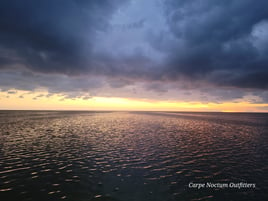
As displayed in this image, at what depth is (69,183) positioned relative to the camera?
14227 millimetres

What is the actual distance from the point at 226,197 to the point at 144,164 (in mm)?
9896

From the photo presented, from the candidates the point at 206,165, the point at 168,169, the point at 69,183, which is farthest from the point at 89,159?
the point at 206,165

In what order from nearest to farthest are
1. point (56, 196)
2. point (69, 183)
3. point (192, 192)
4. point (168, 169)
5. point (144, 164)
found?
point (56, 196), point (192, 192), point (69, 183), point (168, 169), point (144, 164)

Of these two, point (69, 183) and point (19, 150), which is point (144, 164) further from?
point (19, 150)

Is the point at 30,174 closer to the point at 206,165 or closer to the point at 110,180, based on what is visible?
the point at 110,180

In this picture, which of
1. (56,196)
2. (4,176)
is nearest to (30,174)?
(4,176)

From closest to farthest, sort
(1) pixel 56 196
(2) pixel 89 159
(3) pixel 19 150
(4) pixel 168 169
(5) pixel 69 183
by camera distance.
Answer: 1. (1) pixel 56 196
2. (5) pixel 69 183
3. (4) pixel 168 169
4. (2) pixel 89 159
5. (3) pixel 19 150

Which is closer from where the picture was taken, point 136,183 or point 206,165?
point 136,183

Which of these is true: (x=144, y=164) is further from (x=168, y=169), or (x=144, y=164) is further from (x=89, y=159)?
(x=89, y=159)

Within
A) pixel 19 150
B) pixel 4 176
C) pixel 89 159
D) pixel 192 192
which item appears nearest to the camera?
pixel 192 192

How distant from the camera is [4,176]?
15.3m

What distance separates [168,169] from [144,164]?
334 centimetres

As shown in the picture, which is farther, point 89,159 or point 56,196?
point 89,159

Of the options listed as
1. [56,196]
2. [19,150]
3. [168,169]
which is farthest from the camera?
[19,150]
